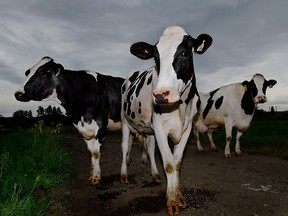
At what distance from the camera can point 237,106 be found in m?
9.99

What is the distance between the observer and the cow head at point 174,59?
12.0 ft

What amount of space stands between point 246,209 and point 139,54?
9.22 ft

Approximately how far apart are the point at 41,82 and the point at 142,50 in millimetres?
2657

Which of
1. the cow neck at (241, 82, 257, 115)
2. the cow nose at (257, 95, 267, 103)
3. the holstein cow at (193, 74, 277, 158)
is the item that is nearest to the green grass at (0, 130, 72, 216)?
the holstein cow at (193, 74, 277, 158)

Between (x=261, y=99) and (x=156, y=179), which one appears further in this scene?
(x=261, y=99)

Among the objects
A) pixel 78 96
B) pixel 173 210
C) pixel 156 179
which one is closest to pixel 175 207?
pixel 173 210

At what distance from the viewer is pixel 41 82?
20.7 ft

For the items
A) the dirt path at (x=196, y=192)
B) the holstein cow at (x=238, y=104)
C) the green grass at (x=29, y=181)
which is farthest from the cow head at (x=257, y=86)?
the green grass at (x=29, y=181)

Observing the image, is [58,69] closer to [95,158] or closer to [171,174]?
[95,158]

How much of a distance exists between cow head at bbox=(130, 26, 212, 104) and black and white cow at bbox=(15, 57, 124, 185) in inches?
90.9

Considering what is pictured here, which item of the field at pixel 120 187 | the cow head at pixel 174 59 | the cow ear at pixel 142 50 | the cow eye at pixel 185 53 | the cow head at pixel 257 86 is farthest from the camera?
the cow head at pixel 257 86

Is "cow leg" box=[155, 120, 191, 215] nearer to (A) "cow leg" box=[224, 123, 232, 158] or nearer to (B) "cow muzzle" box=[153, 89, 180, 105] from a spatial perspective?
(B) "cow muzzle" box=[153, 89, 180, 105]

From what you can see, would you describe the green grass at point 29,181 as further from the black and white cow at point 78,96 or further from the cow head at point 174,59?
the cow head at point 174,59

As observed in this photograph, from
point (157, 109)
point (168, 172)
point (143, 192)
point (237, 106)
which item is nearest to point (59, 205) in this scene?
point (143, 192)
